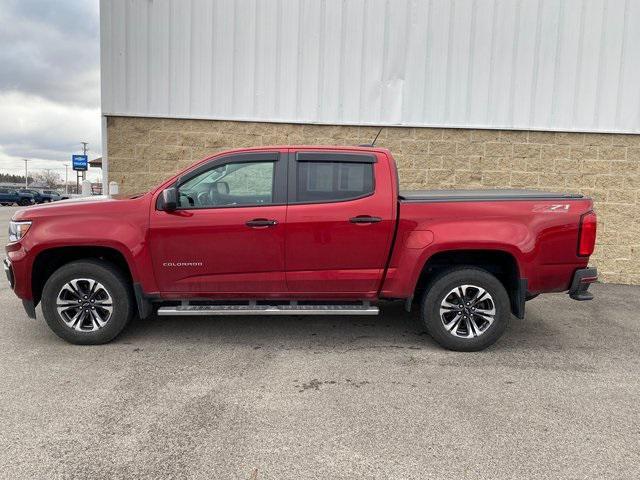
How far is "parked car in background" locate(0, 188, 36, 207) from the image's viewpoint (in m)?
41.6

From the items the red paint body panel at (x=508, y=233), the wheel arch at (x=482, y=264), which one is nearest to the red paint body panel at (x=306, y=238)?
the red paint body panel at (x=508, y=233)

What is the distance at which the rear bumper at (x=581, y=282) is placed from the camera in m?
4.33

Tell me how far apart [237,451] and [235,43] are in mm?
6828

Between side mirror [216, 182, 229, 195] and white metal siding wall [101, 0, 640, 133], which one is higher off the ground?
white metal siding wall [101, 0, 640, 133]

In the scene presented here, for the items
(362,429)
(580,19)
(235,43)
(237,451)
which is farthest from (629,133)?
(237,451)

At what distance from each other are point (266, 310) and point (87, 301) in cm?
172

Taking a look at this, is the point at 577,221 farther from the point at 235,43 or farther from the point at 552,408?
the point at 235,43

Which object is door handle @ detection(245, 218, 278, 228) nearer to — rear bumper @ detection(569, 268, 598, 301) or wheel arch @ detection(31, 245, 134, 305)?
wheel arch @ detection(31, 245, 134, 305)

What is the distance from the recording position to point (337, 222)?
4.33 meters

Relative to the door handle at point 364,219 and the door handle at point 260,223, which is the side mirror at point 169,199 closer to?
the door handle at point 260,223

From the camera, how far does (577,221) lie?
4.28 meters

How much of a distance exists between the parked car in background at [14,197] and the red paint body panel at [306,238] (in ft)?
146

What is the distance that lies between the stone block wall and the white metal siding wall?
0.20 meters

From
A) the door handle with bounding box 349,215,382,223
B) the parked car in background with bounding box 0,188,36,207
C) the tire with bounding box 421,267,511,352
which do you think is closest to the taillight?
the tire with bounding box 421,267,511,352
